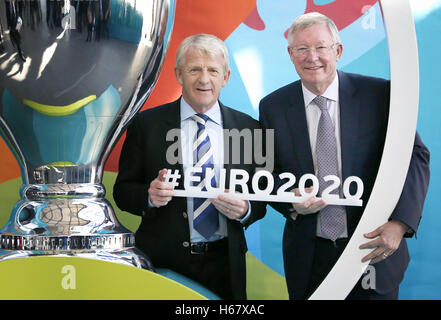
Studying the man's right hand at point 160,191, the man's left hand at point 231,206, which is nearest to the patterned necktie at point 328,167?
the man's left hand at point 231,206

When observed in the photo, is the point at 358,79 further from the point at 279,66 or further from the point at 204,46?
the point at 204,46

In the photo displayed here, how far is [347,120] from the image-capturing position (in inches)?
30.6

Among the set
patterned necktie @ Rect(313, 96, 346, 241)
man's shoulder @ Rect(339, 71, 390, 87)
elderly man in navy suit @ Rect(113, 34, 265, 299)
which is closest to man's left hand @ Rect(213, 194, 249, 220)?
elderly man in navy suit @ Rect(113, 34, 265, 299)

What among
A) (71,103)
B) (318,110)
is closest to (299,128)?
(318,110)

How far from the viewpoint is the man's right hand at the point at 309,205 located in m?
0.76

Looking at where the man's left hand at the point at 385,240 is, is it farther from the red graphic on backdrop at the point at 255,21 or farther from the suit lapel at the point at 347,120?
the red graphic on backdrop at the point at 255,21

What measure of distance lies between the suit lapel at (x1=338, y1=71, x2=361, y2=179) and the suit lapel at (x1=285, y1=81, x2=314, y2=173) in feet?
0.15

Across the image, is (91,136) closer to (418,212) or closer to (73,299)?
(73,299)

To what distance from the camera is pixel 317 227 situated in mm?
779

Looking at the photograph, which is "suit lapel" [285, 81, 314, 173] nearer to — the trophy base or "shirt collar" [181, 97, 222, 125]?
"shirt collar" [181, 97, 222, 125]

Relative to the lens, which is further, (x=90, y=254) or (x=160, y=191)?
(x=160, y=191)

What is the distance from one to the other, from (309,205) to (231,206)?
0.34ft

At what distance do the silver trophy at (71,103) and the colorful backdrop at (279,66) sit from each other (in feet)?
0.34

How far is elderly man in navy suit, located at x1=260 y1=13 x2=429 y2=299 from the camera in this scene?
757 millimetres
